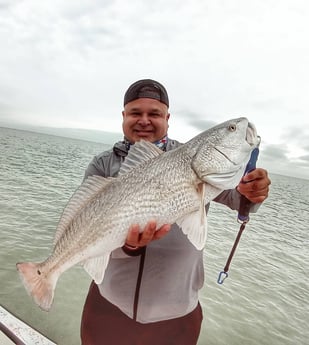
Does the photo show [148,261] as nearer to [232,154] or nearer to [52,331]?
[232,154]

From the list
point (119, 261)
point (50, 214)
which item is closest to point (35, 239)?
point (50, 214)

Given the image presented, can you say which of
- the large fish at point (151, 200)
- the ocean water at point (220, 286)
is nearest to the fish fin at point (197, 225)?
→ the large fish at point (151, 200)

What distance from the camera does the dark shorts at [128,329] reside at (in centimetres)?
269

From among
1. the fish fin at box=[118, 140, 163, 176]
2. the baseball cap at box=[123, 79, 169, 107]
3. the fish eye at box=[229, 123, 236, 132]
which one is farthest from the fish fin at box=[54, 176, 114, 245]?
the fish eye at box=[229, 123, 236, 132]

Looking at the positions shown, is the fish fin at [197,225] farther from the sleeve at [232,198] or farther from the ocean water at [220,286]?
the ocean water at [220,286]

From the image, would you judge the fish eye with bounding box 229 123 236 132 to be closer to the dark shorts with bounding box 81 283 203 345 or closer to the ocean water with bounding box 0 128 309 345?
the dark shorts with bounding box 81 283 203 345

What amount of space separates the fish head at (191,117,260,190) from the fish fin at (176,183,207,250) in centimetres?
13

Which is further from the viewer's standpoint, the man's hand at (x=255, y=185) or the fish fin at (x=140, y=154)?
the fish fin at (x=140, y=154)

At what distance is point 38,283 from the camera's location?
95.6 inches

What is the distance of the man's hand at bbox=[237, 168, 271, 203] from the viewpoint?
2375 millimetres

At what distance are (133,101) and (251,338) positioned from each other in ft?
19.9

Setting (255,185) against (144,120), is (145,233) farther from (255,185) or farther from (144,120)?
(144,120)

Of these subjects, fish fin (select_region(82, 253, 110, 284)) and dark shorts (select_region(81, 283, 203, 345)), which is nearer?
fish fin (select_region(82, 253, 110, 284))

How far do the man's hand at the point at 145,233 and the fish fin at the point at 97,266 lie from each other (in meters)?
0.30
